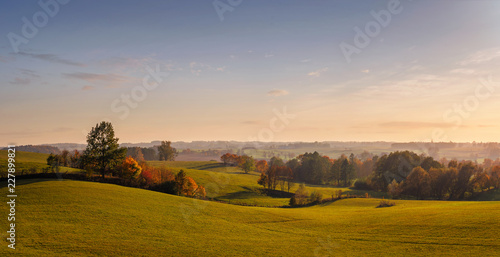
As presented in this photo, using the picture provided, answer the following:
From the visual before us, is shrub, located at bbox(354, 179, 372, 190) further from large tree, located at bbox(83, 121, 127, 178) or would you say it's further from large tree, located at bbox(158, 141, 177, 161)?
large tree, located at bbox(158, 141, 177, 161)

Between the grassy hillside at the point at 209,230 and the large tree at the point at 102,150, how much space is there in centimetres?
1830

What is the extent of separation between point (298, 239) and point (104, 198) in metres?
28.9

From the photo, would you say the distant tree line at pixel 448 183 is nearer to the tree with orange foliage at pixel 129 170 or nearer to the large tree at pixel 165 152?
the tree with orange foliage at pixel 129 170

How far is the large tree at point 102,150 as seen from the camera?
61.2 m

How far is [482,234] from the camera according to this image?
1041 inches

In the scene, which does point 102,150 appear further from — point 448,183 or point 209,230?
point 448,183

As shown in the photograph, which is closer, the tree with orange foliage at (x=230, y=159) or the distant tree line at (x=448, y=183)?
the distant tree line at (x=448, y=183)

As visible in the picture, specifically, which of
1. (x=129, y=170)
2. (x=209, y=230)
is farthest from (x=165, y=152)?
(x=209, y=230)

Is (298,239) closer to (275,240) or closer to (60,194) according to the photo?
(275,240)

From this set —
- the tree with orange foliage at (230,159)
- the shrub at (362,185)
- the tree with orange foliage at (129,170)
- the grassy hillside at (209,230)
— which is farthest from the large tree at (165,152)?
the grassy hillside at (209,230)

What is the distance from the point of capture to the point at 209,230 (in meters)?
32.4

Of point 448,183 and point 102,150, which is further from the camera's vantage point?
point 448,183

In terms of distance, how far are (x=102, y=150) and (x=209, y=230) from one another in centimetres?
4265

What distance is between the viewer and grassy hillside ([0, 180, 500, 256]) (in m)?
24.5
